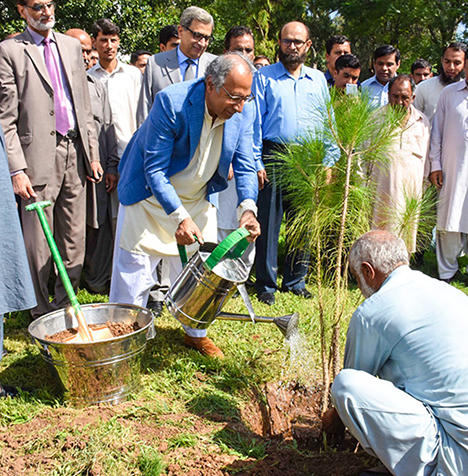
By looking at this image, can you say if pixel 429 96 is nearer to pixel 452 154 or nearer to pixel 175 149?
pixel 452 154

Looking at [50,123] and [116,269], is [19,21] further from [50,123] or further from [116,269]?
[116,269]

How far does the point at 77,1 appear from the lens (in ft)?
43.5

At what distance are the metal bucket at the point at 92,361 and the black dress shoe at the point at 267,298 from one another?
1.81m

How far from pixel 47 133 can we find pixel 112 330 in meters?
1.69

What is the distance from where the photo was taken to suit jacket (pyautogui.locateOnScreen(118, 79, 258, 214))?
3164mm

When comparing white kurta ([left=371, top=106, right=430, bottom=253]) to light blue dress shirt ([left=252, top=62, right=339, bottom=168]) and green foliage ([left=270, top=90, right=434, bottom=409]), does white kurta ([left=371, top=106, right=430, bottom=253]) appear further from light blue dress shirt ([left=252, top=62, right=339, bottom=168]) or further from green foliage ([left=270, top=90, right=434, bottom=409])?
green foliage ([left=270, top=90, right=434, bottom=409])

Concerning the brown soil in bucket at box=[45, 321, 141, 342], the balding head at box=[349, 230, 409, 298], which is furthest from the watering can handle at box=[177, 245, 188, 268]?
the balding head at box=[349, 230, 409, 298]

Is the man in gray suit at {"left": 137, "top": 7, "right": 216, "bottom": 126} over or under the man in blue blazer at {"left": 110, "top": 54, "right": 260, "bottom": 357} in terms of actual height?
over

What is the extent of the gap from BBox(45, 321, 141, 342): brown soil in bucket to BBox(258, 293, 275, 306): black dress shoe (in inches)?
71.1

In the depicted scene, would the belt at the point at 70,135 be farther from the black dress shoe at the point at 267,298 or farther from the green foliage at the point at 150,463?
the green foliage at the point at 150,463

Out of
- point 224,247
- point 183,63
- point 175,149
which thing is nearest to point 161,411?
point 224,247

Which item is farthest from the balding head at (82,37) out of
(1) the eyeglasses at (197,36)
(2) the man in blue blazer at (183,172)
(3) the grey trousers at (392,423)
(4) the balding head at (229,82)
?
(3) the grey trousers at (392,423)

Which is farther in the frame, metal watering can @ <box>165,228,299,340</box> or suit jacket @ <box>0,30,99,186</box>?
suit jacket @ <box>0,30,99,186</box>

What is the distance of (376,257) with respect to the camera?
87.8 inches
